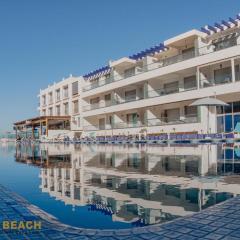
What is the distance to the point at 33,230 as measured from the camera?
12.4 feet

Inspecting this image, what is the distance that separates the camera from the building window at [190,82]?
32938 millimetres

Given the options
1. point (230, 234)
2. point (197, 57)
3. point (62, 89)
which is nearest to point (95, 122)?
point (62, 89)

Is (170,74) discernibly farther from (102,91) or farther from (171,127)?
(102,91)

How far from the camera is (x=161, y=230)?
12.2ft

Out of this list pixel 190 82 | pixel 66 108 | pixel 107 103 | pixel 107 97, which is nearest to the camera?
pixel 190 82

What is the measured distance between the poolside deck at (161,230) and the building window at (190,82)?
29.4 m

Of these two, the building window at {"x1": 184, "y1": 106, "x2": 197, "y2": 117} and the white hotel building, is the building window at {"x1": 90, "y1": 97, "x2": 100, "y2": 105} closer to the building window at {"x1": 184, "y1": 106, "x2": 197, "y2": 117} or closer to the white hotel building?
the white hotel building

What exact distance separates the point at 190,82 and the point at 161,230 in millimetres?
31031

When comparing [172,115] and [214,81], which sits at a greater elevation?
[214,81]

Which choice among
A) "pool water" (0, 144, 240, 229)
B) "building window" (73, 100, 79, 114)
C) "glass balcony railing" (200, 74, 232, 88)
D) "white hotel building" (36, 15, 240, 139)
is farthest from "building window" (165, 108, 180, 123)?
"pool water" (0, 144, 240, 229)

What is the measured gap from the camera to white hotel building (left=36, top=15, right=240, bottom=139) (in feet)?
94.1

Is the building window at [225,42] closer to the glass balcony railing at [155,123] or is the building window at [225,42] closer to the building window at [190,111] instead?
the building window at [190,111]

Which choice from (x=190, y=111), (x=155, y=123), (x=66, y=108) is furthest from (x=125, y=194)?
(x=66, y=108)

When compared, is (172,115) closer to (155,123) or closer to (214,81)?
(155,123)
